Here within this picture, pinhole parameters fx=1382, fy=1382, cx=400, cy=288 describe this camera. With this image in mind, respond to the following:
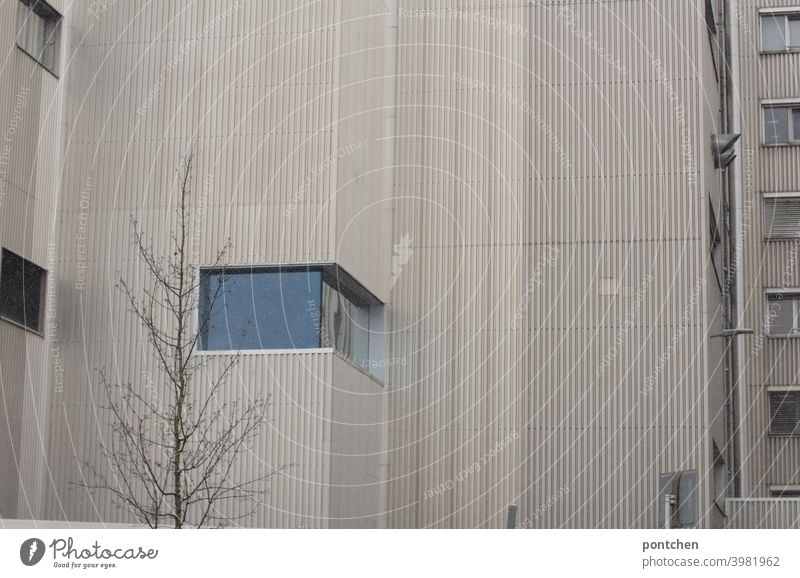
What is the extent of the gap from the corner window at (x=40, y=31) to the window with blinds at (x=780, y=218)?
12366 mm

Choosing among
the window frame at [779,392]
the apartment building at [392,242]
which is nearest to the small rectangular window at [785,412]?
the window frame at [779,392]

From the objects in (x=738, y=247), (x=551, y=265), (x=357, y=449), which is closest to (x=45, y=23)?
(x=357, y=449)

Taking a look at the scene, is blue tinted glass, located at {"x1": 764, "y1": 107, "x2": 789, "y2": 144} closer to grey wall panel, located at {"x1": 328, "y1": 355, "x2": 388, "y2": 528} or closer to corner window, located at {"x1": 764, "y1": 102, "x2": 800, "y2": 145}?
corner window, located at {"x1": 764, "y1": 102, "x2": 800, "y2": 145}

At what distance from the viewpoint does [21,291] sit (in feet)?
55.7

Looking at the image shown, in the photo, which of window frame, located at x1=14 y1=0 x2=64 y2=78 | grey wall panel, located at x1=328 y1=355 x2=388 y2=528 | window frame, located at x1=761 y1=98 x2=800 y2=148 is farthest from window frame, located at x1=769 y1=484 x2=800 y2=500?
window frame, located at x1=14 y1=0 x2=64 y2=78

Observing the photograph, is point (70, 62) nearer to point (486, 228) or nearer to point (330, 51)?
point (330, 51)

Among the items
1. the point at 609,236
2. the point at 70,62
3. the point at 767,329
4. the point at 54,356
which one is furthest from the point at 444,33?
the point at 767,329

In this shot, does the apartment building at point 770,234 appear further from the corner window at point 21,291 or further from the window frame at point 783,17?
the corner window at point 21,291

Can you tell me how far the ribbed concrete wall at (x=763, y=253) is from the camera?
2323cm

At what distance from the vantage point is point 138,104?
17.7 meters

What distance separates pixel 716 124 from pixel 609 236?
3.52m

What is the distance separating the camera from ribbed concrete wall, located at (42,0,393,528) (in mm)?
16797

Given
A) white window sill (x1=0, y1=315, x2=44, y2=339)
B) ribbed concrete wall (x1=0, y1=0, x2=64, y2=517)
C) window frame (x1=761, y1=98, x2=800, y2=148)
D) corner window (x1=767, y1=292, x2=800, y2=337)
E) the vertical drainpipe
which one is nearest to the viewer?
white window sill (x1=0, y1=315, x2=44, y2=339)

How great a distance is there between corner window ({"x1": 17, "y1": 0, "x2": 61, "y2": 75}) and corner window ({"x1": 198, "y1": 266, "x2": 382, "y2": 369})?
3.49 meters
